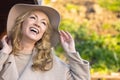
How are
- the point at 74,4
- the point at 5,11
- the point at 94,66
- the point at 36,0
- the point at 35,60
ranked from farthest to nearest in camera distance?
1. the point at 74,4
2. the point at 94,66
3. the point at 5,11
4. the point at 36,0
5. the point at 35,60

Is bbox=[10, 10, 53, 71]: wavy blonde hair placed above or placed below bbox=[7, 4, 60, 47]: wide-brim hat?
below

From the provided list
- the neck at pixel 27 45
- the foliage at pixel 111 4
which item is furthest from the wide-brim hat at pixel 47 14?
the foliage at pixel 111 4

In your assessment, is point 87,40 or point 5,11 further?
point 87,40

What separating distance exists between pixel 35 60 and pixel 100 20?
1056cm

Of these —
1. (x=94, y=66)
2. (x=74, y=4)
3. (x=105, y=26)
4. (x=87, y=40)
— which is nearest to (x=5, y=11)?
(x=94, y=66)

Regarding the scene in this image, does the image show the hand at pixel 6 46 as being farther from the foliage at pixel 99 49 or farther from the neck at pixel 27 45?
the foliage at pixel 99 49

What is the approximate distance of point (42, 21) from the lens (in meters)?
3.65

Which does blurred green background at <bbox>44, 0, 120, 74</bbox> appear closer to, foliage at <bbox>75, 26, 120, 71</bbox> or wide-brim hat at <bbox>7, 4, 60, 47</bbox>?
foliage at <bbox>75, 26, 120, 71</bbox>

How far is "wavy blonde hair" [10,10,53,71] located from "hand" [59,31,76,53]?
10 centimetres

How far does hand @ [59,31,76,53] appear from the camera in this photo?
12.0 ft

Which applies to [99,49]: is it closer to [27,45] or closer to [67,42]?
[67,42]

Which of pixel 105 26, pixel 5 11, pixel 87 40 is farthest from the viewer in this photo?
pixel 105 26

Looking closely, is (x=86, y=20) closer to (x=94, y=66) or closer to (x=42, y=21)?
(x=94, y=66)

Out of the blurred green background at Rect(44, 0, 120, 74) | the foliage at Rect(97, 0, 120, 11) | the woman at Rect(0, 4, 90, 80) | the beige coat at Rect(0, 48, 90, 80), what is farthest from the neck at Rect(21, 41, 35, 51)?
the foliage at Rect(97, 0, 120, 11)
